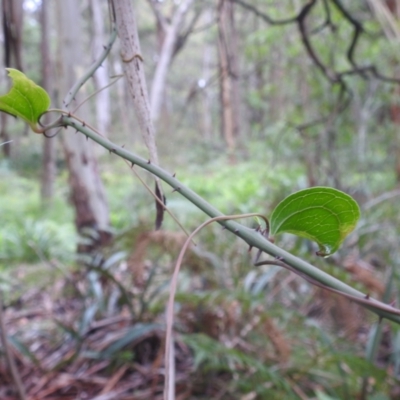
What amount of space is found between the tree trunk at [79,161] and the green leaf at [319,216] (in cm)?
141

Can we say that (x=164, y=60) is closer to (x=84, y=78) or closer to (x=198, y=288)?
(x=198, y=288)

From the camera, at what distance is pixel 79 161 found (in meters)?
1.69

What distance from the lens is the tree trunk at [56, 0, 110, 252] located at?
5.31 feet

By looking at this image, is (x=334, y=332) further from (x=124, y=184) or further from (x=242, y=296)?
(x=124, y=184)

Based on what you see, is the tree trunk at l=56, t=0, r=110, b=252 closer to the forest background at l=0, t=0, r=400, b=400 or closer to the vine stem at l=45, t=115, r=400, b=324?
the forest background at l=0, t=0, r=400, b=400

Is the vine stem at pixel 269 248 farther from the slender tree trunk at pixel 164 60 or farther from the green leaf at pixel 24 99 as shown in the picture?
the slender tree trunk at pixel 164 60

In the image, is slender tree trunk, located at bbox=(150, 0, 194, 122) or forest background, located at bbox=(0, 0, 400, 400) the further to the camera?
slender tree trunk, located at bbox=(150, 0, 194, 122)

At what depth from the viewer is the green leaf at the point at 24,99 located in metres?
0.24

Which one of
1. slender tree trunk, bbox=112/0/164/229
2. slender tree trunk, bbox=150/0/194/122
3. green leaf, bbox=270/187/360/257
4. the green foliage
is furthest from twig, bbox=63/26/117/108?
slender tree trunk, bbox=150/0/194/122

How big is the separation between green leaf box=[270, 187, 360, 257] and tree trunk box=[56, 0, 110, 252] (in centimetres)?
141

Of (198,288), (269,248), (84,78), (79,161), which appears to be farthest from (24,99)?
(79,161)

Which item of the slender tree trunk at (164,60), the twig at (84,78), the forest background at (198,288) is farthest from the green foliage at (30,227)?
the twig at (84,78)

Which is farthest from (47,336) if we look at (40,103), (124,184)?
(124,184)

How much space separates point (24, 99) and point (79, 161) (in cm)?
150
